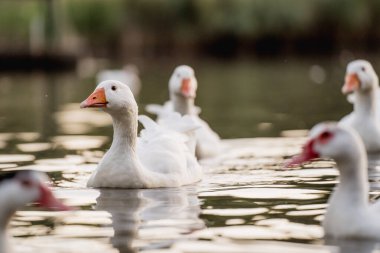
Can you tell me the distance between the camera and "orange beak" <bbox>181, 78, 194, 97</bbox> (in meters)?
14.0

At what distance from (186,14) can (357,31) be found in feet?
29.3

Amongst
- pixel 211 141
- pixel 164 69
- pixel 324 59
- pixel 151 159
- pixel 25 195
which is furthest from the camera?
pixel 324 59

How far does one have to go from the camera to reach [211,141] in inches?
552

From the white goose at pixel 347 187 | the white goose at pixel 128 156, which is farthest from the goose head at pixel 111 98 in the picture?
the white goose at pixel 347 187

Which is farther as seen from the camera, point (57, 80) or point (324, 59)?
point (324, 59)

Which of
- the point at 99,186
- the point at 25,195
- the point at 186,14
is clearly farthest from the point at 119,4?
the point at 25,195

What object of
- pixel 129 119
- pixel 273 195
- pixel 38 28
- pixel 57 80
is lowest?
pixel 273 195

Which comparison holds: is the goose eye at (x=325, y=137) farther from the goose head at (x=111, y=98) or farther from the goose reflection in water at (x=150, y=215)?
the goose head at (x=111, y=98)

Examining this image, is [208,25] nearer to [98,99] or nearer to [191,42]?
[191,42]

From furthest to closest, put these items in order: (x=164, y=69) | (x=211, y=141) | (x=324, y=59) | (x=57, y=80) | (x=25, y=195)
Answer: (x=324, y=59)
(x=164, y=69)
(x=57, y=80)
(x=211, y=141)
(x=25, y=195)

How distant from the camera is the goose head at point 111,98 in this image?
34.1ft

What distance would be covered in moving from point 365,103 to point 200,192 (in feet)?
13.3

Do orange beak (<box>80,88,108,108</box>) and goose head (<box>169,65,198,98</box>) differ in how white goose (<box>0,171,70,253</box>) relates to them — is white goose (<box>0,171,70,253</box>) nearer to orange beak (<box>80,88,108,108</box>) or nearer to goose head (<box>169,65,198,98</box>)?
orange beak (<box>80,88,108,108</box>)

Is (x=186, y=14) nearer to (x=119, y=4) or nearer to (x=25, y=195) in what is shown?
(x=119, y=4)
